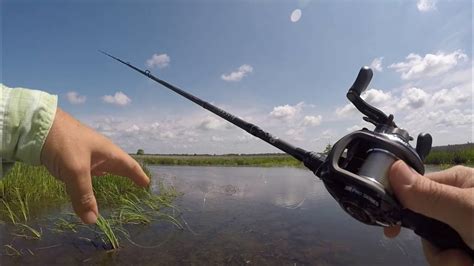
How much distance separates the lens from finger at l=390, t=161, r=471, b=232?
1381mm

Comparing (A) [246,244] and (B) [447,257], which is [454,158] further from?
(B) [447,257]

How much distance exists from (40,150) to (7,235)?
7.05 metres

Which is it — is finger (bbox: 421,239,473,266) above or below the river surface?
above

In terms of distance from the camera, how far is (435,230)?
1.57m

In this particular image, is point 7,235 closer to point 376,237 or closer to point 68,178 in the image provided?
point 68,178

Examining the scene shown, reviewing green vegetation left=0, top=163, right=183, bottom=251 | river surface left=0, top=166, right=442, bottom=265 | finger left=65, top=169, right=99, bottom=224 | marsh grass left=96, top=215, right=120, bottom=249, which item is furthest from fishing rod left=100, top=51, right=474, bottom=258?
green vegetation left=0, top=163, right=183, bottom=251

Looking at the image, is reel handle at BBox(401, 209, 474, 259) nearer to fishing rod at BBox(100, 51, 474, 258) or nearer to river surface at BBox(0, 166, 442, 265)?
fishing rod at BBox(100, 51, 474, 258)

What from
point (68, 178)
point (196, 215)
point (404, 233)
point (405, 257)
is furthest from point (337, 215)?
point (68, 178)

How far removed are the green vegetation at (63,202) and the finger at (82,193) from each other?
5.34 metres

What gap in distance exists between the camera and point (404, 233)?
7.37m

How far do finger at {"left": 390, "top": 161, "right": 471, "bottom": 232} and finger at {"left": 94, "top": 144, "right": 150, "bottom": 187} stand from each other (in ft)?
3.88

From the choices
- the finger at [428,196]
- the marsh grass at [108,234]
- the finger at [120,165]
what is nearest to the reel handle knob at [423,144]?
the finger at [428,196]

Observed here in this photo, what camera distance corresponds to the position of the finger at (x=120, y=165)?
1.04m

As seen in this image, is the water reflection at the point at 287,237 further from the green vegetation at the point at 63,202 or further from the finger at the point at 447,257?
the finger at the point at 447,257
